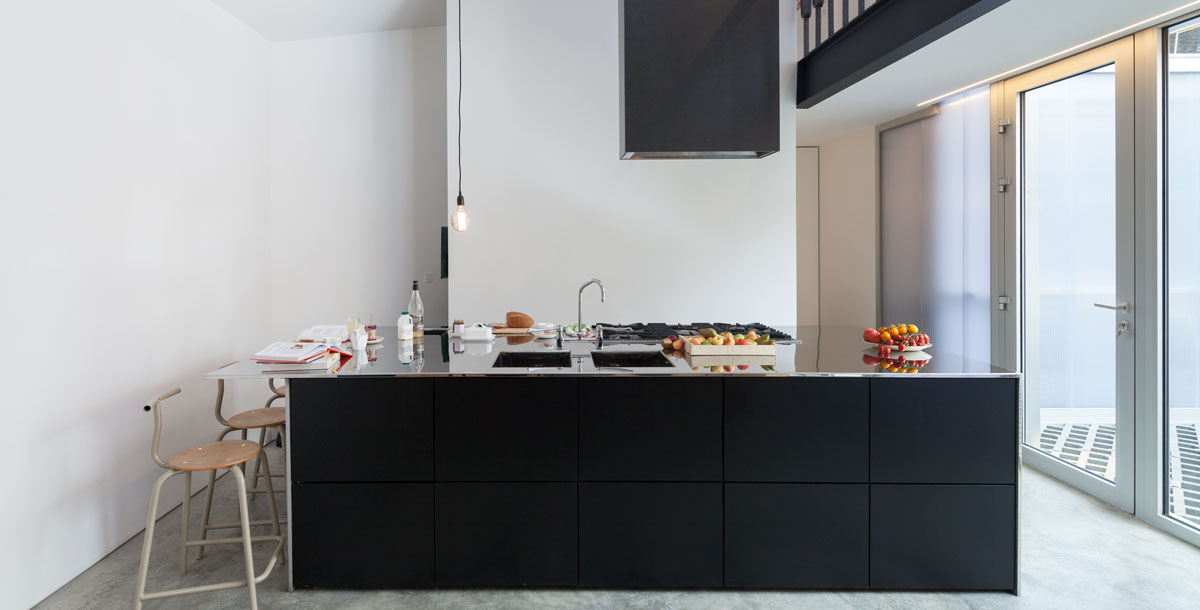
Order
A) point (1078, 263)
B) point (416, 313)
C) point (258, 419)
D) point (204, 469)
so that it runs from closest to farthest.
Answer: point (204, 469), point (258, 419), point (416, 313), point (1078, 263)

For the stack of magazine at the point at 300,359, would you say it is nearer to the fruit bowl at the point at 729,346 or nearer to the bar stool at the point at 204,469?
the bar stool at the point at 204,469

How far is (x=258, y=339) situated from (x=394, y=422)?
8.76ft

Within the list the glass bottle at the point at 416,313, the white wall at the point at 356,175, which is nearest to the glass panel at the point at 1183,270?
the glass bottle at the point at 416,313

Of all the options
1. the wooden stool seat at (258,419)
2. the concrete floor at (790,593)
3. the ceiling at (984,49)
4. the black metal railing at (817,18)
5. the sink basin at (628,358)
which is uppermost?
the black metal railing at (817,18)

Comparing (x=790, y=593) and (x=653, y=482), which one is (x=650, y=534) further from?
(x=790, y=593)

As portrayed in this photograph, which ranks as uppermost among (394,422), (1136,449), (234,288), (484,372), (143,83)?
(143,83)

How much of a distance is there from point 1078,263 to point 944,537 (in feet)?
7.01

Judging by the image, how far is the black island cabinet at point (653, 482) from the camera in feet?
8.54

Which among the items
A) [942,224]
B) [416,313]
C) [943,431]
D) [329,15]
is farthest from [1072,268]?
[329,15]

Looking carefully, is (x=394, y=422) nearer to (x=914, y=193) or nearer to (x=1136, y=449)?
(x=1136, y=449)

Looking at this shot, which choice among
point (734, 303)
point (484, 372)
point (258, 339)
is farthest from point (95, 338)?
point (734, 303)

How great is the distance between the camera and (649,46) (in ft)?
10.4

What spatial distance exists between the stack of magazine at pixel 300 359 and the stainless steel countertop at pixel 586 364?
0.04m

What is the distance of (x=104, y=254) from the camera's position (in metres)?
3.12
